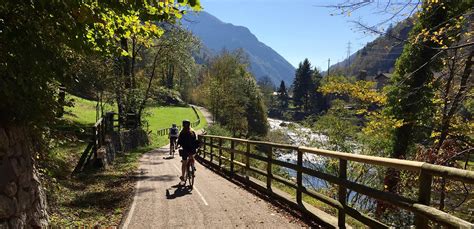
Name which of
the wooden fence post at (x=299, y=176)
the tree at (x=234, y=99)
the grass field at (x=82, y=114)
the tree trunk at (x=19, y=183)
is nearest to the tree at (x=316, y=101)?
the tree at (x=234, y=99)

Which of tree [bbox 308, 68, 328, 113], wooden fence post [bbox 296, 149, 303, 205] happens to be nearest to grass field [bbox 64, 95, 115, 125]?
wooden fence post [bbox 296, 149, 303, 205]

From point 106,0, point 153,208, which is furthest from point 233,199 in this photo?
point 106,0

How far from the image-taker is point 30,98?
503 centimetres

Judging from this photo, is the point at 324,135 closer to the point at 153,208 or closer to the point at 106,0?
the point at 153,208

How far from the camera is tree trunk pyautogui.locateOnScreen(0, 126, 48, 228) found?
4.43 meters

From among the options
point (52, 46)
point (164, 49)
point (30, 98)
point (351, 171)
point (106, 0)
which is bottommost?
point (351, 171)

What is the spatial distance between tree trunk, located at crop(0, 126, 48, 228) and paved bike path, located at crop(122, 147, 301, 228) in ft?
7.07

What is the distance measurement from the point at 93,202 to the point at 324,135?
56.4 feet

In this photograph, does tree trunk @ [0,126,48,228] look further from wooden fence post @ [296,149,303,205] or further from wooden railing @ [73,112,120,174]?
wooden railing @ [73,112,120,174]

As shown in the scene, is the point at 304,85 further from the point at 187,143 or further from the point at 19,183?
the point at 19,183

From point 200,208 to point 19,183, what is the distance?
14.8 ft

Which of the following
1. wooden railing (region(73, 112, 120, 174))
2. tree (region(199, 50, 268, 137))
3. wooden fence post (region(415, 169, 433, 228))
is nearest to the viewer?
wooden fence post (region(415, 169, 433, 228))

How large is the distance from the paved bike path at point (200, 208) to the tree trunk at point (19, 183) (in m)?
2.15

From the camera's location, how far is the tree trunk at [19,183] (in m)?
4.43
